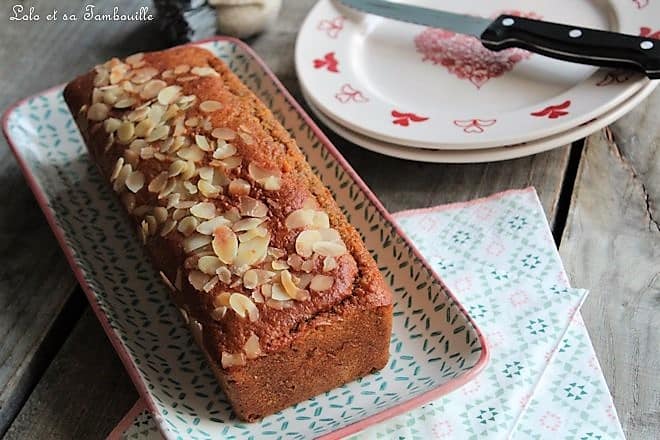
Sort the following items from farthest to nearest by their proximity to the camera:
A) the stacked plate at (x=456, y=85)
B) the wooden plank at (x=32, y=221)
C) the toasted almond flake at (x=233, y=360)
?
the stacked plate at (x=456, y=85) → the wooden plank at (x=32, y=221) → the toasted almond flake at (x=233, y=360)

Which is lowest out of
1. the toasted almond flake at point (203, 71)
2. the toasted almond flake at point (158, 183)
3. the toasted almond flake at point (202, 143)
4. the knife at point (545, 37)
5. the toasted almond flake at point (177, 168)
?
the toasted almond flake at point (158, 183)

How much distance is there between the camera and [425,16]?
1435mm

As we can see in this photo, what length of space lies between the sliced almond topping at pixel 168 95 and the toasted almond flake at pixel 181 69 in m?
0.04

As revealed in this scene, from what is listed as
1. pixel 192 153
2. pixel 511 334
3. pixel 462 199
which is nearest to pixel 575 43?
pixel 462 199

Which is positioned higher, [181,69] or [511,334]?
[181,69]

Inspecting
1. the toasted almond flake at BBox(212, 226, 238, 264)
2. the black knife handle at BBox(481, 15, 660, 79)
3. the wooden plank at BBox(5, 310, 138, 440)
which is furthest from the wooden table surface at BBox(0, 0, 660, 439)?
the toasted almond flake at BBox(212, 226, 238, 264)

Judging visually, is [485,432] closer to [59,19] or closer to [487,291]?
[487,291]

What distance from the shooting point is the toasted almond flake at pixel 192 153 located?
3.61ft

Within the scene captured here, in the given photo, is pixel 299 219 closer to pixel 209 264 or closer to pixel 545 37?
pixel 209 264

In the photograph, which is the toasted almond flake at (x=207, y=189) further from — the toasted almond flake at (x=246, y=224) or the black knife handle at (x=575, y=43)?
the black knife handle at (x=575, y=43)

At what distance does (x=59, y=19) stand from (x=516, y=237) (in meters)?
0.97

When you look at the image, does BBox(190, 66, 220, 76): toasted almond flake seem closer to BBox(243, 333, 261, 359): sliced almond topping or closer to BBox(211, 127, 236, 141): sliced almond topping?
BBox(211, 127, 236, 141): sliced almond topping

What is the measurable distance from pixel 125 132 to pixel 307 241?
1.06ft

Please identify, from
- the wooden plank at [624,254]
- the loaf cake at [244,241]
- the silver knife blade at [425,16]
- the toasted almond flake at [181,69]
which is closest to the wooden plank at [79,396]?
the loaf cake at [244,241]
